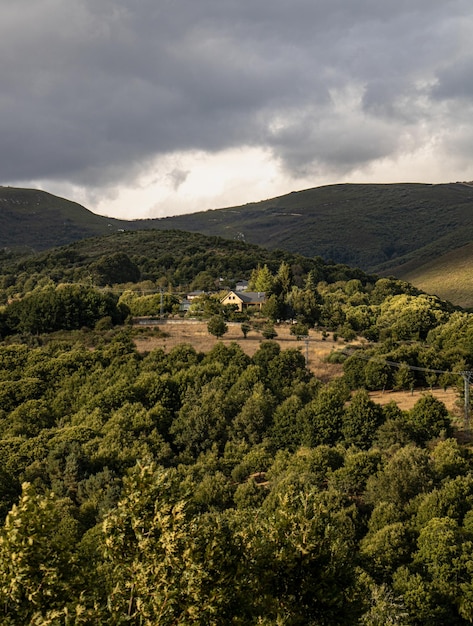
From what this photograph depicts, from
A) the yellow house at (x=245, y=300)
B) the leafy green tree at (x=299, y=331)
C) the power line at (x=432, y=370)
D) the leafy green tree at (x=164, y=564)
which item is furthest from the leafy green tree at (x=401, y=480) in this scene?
the yellow house at (x=245, y=300)

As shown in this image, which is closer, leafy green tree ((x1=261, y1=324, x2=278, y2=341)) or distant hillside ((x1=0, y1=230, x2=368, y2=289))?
leafy green tree ((x1=261, y1=324, x2=278, y2=341))

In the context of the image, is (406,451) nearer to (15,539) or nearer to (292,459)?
(292,459)

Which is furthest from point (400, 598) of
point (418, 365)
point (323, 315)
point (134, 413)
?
point (323, 315)

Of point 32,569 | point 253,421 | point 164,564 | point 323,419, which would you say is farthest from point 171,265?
point 32,569

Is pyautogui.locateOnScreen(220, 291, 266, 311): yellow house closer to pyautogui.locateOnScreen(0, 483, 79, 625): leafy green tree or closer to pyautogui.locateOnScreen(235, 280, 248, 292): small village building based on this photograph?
pyautogui.locateOnScreen(235, 280, 248, 292): small village building

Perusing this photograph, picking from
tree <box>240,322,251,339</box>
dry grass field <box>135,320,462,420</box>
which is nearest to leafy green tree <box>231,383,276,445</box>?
dry grass field <box>135,320,462,420</box>

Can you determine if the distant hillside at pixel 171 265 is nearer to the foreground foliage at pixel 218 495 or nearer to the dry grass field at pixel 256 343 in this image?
the dry grass field at pixel 256 343

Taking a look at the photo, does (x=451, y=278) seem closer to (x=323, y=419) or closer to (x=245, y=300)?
(x=245, y=300)
